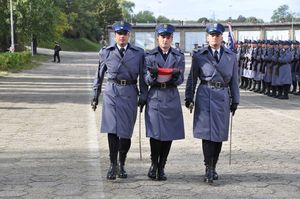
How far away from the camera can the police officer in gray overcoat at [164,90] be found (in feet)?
20.9

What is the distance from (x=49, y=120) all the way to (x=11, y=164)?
4.48 m

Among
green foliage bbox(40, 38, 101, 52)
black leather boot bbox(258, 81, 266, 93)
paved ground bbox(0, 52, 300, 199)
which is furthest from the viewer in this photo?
green foliage bbox(40, 38, 101, 52)

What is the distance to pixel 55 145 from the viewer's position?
8875 mm

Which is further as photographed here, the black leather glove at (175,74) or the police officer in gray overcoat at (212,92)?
the police officer in gray overcoat at (212,92)

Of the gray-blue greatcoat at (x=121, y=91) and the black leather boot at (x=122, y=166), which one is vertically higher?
the gray-blue greatcoat at (x=121, y=91)

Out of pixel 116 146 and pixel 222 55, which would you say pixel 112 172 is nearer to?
pixel 116 146

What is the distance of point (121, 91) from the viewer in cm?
652

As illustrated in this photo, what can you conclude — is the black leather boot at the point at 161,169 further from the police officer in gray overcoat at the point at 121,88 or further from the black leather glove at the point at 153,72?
the black leather glove at the point at 153,72

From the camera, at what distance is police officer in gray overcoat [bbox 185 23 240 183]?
648 cm

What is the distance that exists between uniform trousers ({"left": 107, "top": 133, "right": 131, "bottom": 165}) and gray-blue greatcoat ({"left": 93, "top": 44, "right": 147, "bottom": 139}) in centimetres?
14

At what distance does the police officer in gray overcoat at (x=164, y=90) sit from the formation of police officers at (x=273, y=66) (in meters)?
11.0

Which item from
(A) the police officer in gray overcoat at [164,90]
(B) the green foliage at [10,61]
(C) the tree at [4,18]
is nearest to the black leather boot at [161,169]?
(A) the police officer in gray overcoat at [164,90]

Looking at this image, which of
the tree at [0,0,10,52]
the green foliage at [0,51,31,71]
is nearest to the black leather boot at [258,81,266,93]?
the green foliage at [0,51,31,71]

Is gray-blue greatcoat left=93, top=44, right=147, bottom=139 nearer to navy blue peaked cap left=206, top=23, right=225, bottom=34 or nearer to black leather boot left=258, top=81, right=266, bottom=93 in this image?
navy blue peaked cap left=206, top=23, right=225, bottom=34
